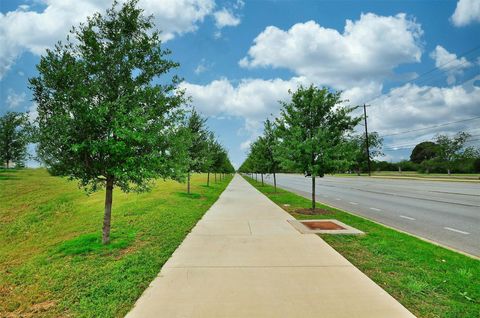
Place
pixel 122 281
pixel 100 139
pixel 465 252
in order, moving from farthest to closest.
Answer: pixel 100 139 → pixel 465 252 → pixel 122 281

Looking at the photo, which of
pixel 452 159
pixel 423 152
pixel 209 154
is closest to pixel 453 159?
pixel 452 159

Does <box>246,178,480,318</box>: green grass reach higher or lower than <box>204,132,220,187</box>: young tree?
lower

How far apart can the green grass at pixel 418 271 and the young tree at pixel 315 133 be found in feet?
13.5

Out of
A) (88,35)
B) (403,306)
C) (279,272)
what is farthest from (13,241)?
(403,306)

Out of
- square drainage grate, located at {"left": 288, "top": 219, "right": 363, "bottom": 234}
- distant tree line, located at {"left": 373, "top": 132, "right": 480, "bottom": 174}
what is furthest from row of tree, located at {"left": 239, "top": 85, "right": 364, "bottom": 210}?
distant tree line, located at {"left": 373, "top": 132, "right": 480, "bottom": 174}

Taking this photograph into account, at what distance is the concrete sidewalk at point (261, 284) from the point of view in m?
3.63

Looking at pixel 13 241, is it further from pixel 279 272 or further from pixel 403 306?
pixel 403 306

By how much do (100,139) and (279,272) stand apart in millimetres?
4906

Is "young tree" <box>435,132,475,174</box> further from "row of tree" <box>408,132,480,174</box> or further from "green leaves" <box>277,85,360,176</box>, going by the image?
"green leaves" <box>277,85,360,176</box>

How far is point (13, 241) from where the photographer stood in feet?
37.7

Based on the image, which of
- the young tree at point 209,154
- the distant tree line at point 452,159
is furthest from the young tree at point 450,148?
the young tree at point 209,154

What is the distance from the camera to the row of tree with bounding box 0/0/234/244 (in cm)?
645

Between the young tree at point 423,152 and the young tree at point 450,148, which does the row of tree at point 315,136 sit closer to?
the young tree at point 450,148

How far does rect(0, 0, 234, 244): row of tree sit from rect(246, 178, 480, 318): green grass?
15.6 ft
